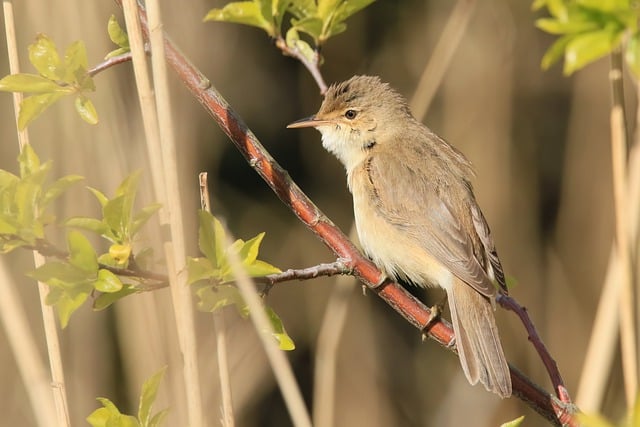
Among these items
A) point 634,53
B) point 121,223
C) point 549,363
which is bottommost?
point 549,363

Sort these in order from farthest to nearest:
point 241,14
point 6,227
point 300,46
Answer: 1. point 300,46
2. point 241,14
3. point 6,227

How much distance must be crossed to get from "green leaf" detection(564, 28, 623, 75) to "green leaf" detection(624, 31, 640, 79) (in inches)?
0.7

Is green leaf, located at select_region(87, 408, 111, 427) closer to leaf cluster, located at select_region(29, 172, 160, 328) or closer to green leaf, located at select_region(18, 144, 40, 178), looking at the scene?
leaf cluster, located at select_region(29, 172, 160, 328)

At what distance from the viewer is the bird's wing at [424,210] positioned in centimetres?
273

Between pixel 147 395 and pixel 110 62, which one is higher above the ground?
pixel 110 62

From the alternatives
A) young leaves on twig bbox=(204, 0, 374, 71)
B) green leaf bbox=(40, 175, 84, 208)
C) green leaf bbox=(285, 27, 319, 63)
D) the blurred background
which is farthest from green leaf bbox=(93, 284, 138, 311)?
the blurred background

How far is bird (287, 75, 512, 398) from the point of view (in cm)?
261

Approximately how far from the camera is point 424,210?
9.12 feet

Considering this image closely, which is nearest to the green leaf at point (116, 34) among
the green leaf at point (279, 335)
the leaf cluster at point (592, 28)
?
the green leaf at point (279, 335)

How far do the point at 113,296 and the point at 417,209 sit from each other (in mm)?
1378

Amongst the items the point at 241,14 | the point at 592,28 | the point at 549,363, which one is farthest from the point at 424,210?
the point at 592,28

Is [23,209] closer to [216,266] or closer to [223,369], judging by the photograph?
[216,266]

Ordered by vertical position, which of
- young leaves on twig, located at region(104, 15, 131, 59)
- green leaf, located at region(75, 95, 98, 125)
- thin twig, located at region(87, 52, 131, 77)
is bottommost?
green leaf, located at region(75, 95, 98, 125)

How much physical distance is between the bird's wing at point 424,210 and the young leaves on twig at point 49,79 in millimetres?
1279
